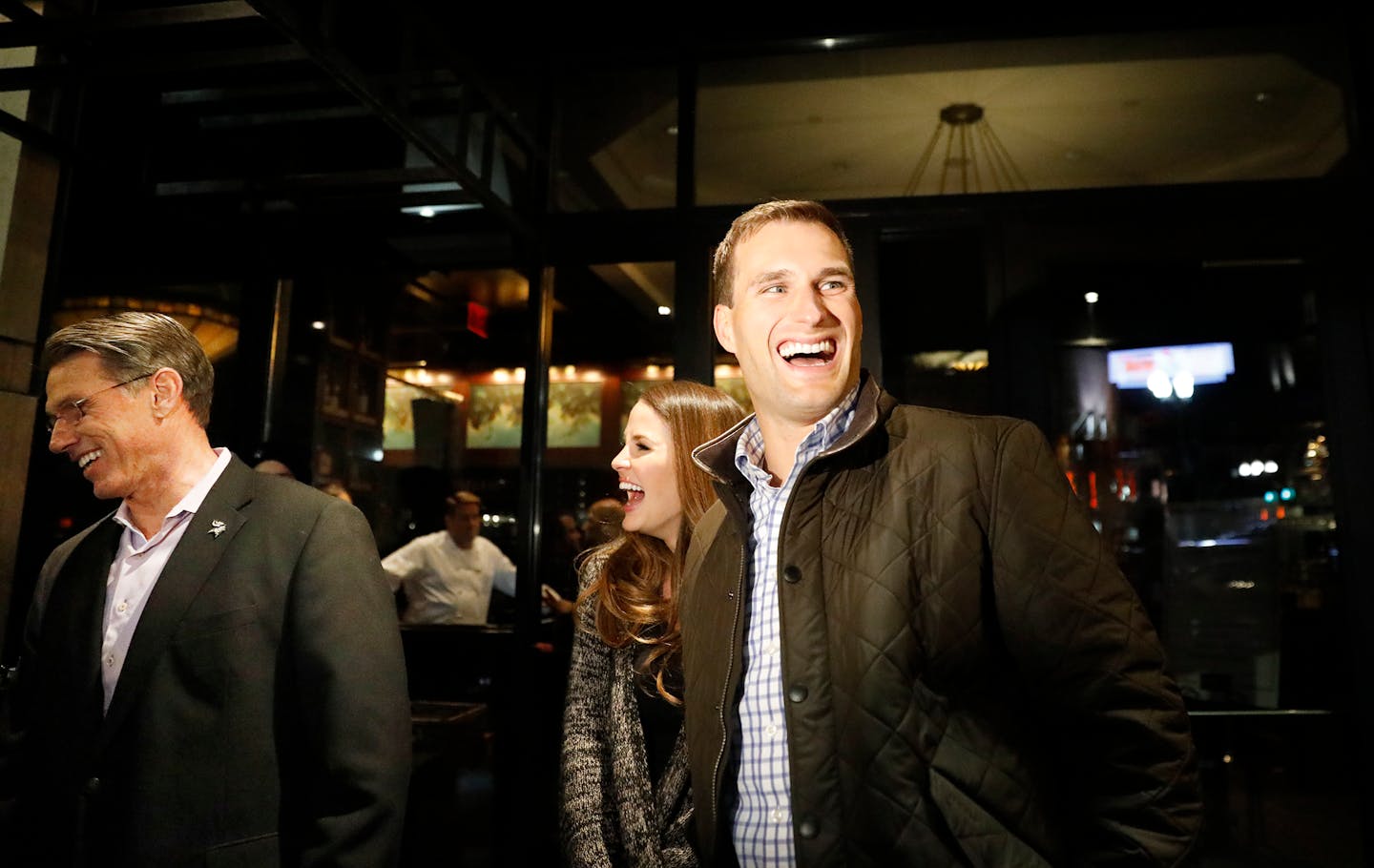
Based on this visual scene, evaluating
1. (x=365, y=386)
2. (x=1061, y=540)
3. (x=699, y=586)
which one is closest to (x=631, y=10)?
(x=365, y=386)

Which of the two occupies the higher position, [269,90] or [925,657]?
[269,90]

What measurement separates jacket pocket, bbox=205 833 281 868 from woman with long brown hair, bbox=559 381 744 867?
66 centimetres

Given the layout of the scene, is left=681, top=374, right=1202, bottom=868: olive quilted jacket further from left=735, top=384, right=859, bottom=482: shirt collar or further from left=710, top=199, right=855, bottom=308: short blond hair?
left=710, top=199, right=855, bottom=308: short blond hair

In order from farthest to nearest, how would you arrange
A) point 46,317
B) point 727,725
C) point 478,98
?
point 478,98
point 46,317
point 727,725

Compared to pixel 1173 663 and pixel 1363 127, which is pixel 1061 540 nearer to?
pixel 1173 663

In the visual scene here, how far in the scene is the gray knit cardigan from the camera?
1.91 metres

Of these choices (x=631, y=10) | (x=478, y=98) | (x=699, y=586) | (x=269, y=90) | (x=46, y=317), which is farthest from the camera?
(x=631, y=10)

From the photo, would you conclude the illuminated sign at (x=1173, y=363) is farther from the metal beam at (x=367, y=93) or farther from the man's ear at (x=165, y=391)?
the man's ear at (x=165, y=391)

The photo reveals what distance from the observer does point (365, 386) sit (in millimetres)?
3701

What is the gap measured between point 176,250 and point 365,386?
902 mm

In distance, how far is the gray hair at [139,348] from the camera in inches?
64.6

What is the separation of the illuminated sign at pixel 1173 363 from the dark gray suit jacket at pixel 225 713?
3092mm

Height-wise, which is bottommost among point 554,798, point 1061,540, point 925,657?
point 554,798

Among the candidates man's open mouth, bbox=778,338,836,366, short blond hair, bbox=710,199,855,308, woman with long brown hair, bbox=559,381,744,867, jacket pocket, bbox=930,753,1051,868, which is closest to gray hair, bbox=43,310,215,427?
woman with long brown hair, bbox=559,381,744,867
